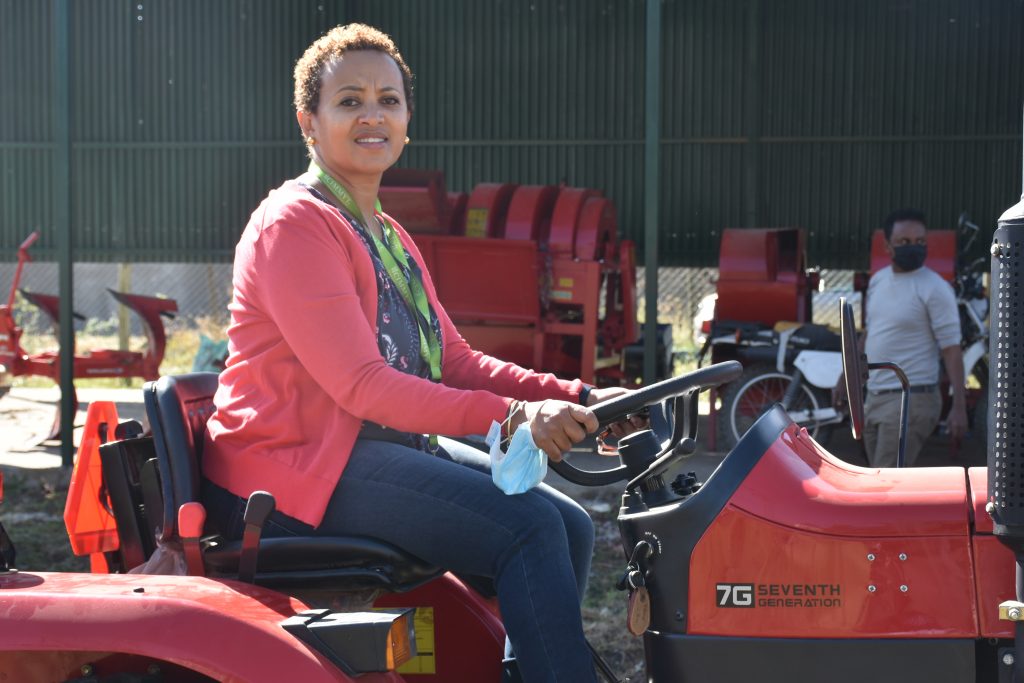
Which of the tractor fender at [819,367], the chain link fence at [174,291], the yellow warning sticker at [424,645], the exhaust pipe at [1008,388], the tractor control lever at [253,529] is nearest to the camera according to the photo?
the exhaust pipe at [1008,388]

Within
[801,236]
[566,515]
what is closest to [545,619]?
[566,515]

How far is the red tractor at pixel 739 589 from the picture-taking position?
1.96 meters

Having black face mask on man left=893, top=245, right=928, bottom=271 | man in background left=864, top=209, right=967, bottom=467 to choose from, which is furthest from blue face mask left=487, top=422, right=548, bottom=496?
black face mask on man left=893, top=245, right=928, bottom=271

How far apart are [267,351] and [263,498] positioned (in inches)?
12.0

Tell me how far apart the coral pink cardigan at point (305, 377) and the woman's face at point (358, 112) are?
131 mm

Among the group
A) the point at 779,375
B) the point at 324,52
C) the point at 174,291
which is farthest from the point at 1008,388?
the point at 174,291

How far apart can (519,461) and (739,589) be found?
1.46 feet

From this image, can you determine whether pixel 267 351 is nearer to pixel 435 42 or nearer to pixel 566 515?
pixel 566 515

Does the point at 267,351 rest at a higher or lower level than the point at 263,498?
higher

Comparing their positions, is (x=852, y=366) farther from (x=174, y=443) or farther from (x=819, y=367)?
(x=819, y=367)

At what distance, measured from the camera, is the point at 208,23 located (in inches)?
566

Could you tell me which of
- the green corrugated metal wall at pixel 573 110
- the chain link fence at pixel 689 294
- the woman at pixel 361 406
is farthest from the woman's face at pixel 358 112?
the chain link fence at pixel 689 294

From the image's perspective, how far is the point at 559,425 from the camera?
216 centimetres

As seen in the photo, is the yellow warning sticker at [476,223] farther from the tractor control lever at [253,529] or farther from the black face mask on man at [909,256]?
the tractor control lever at [253,529]
